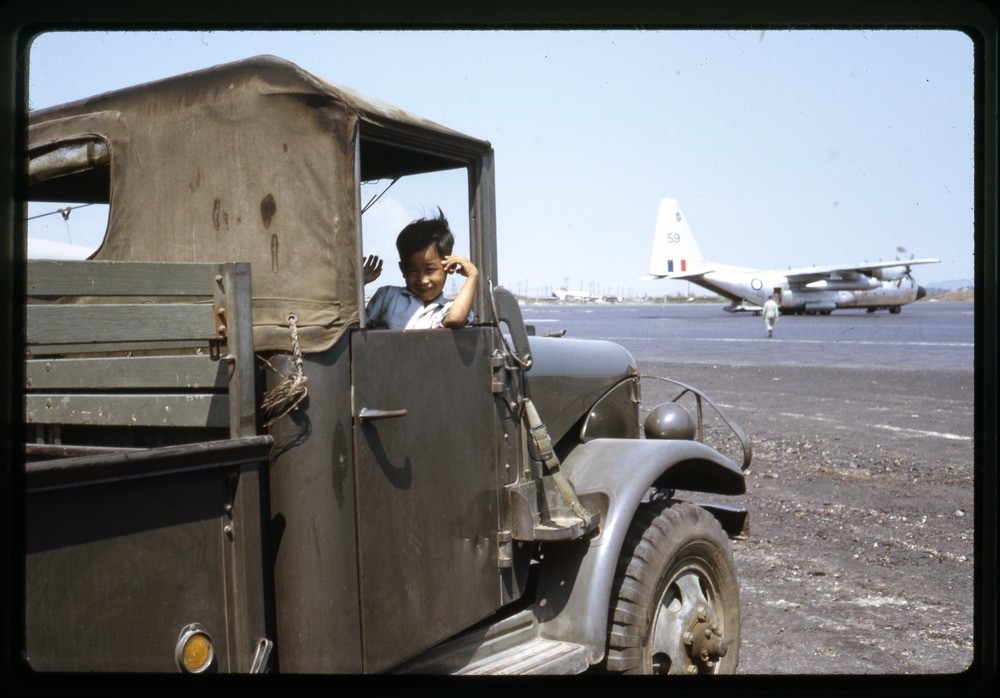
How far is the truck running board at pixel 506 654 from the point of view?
3027 millimetres

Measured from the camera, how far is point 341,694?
7.99 feet

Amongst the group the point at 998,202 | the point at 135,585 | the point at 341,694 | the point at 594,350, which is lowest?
the point at 341,694

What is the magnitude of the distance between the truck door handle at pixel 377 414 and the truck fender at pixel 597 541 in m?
1.13

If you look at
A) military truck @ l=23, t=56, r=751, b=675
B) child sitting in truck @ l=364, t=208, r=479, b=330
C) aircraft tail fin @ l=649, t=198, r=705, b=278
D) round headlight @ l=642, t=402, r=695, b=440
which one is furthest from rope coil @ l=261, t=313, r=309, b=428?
aircraft tail fin @ l=649, t=198, r=705, b=278

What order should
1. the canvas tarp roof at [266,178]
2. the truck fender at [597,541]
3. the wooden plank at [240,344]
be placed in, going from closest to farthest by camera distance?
the wooden plank at [240,344], the canvas tarp roof at [266,178], the truck fender at [597,541]

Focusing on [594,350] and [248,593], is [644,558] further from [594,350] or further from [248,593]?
[248,593]

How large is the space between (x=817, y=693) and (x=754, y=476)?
6.66 metres

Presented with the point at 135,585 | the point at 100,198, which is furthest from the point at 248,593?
the point at 100,198

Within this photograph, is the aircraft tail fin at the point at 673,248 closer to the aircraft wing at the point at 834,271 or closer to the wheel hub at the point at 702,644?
the aircraft wing at the point at 834,271

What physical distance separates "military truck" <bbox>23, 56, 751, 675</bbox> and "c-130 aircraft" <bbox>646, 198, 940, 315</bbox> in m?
48.3

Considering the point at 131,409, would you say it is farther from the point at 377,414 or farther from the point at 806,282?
the point at 806,282

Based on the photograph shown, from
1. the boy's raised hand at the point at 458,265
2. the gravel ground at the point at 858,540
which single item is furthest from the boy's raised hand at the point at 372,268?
the gravel ground at the point at 858,540

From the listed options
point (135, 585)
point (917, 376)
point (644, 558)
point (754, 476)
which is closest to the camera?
point (135, 585)

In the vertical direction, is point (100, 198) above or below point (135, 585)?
above
